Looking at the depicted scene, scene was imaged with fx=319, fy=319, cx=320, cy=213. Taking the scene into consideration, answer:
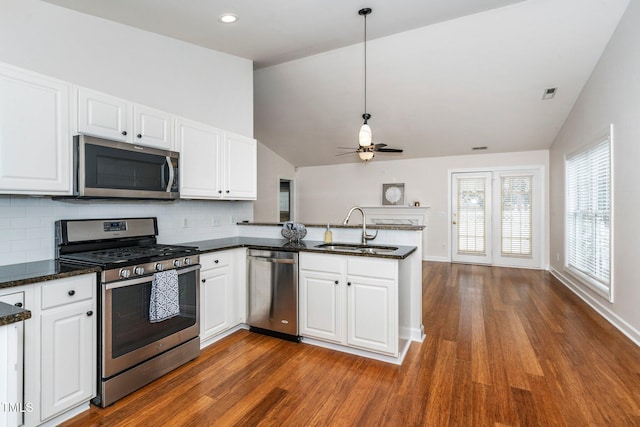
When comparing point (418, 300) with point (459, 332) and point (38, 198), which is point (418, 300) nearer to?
point (459, 332)

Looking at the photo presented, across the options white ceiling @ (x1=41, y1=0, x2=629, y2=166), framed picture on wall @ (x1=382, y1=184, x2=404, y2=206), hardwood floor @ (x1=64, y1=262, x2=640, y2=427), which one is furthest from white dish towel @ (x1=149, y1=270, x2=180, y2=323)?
framed picture on wall @ (x1=382, y1=184, x2=404, y2=206)

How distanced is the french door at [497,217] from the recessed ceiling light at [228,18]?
5662mm

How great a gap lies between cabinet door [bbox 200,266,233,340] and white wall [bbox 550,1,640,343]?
3841 millimetres

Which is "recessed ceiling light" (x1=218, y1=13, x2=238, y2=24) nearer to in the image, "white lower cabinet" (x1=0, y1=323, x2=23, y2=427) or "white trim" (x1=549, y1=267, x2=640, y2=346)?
"white lower cabinet" (x1=0, y1=323, x2=23, y2=427)

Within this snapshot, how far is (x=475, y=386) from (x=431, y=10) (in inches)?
129

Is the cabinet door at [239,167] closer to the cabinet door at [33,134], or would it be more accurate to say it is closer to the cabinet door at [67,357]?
the cabinet door at [33,134]

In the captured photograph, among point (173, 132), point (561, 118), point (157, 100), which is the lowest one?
point (173, 132)

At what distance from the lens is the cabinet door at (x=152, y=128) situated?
255 cm

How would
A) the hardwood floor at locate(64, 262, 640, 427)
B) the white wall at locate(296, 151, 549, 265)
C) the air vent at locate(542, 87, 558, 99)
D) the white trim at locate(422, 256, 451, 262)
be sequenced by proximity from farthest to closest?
the white trim at locate(422, 256, 451, 262) < the white wall at locate(296, 151, 549, 265) < the air vent at locate(542, 87, 558, 99) < the hardwood floor at locate(64, 262, 640, 427)

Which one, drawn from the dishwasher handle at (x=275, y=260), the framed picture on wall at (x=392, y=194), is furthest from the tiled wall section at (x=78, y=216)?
the framed picture on wall at (x=392, y=194)

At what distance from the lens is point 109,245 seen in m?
2.58

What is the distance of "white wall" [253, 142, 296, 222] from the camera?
7.22m

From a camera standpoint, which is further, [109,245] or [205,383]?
[109,245]

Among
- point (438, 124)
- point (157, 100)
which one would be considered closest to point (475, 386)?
point (157, 100)
